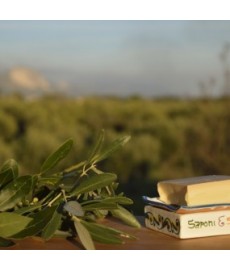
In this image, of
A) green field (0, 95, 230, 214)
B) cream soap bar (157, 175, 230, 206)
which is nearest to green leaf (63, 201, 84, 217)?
cream soap bar (157, 175, 230, 206)

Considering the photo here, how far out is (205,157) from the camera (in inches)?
167

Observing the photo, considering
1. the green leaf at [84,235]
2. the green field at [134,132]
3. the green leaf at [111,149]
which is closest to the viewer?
the green leaf at [84,235]

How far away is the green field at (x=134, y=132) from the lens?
4246 mm

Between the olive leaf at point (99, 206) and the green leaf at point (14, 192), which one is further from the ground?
the green leaf at point (14, 192)

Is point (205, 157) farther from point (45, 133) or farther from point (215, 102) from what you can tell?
point (45, 133)

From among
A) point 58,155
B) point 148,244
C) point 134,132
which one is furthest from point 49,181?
point 134,132

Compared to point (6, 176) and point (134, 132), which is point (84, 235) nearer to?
point (6, 176)

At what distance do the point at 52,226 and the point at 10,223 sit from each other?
54 millimetres

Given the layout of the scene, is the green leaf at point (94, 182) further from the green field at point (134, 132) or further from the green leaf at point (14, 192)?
the green field at point (134, 132)

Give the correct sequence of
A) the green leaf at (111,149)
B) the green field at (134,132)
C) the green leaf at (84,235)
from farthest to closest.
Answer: the green field at (134,132) < the green leaf at (111,149) < the green leaf at (84,235)

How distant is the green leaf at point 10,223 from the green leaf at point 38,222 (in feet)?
0.05

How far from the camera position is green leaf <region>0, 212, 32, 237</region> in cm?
71

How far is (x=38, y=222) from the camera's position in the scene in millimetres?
730

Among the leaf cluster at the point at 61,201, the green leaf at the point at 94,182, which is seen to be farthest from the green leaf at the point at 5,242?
the green leaf at the point at 94,182
